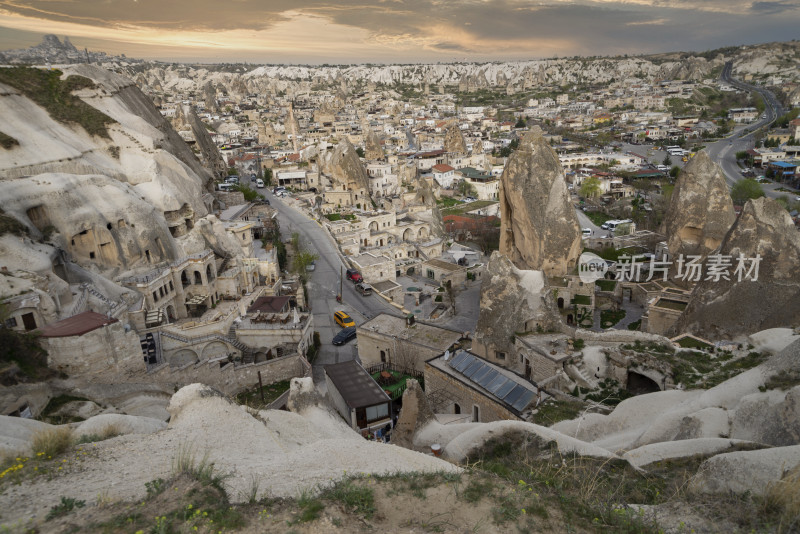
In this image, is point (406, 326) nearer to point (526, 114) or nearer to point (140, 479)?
point (140, 479)

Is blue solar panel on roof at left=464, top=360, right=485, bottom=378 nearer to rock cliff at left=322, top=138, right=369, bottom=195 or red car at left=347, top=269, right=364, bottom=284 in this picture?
red car at left=347, top=269, right=364, bottom=284

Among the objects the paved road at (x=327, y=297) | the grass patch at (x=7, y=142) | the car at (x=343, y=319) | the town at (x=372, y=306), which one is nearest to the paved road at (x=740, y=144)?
the town at (x=372, y=306)

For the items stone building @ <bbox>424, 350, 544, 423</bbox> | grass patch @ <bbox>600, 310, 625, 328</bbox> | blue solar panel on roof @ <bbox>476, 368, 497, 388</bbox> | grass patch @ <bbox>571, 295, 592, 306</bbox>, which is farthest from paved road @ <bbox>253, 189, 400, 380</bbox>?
grass patch @ <bbox>600, 310, 625, 328</bbox>

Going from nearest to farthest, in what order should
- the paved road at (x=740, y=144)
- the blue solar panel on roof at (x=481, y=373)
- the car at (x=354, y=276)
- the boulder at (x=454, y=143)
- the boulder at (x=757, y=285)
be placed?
1. the blue solar panel on roof at (x=481, y=373)
2. the boulder at (x=757, y=285)
3. the car at (x=354, y=276)
4. the paved road at (x=740, y=144)
5. the boulder at (x=454, y=143)

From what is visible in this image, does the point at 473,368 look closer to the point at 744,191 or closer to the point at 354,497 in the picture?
the point at 354,497

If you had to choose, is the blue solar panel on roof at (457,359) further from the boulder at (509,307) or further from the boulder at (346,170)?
the boulder at (346,170)
